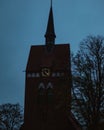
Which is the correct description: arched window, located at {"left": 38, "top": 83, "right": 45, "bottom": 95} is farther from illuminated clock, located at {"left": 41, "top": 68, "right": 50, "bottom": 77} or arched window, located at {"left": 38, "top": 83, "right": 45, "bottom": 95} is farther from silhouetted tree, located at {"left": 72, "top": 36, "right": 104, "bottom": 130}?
silhouetted tree, located at {"left": 72, "top": 36, "right": 104, "bottom": 130}

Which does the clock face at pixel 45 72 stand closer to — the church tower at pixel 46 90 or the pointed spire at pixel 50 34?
the church tower at pixel 46 90

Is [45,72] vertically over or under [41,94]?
over

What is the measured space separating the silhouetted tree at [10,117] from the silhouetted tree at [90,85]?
1113 inches

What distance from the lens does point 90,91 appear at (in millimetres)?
27672

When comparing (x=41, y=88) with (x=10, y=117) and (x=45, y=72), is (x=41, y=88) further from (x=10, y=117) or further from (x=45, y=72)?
(x=10, y=117)

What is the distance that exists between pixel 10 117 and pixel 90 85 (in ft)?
101

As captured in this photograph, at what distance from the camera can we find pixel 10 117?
56594 mm

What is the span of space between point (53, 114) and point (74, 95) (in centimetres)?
1528

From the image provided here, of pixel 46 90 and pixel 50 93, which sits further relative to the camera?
pixel 46 90

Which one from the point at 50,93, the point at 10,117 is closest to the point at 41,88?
the point at 50,93

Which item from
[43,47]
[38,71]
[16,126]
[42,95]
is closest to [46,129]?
[42,95]

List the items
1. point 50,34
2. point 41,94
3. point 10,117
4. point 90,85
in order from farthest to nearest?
point 10,117 → point 50,34 → point 41,94 → point 90,85

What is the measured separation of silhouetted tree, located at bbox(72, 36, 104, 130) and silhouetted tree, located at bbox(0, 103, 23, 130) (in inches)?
1113

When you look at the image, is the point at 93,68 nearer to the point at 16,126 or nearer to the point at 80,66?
the point at 80,66
